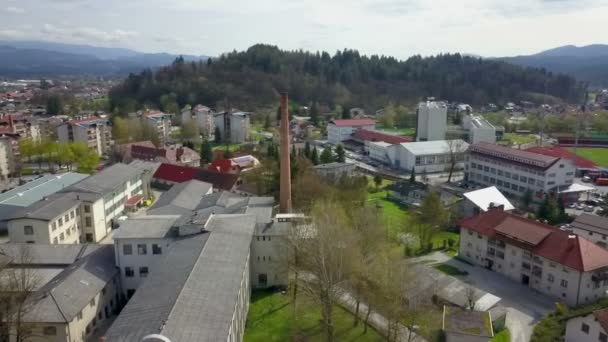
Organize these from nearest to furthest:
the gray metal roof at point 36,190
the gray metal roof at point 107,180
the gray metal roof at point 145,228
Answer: the gray metal roof at point 145,228, the gray metal roof at point 107,180, the gray metal roof at point 36,190

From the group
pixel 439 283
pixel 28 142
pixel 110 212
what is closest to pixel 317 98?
pixel 28 142

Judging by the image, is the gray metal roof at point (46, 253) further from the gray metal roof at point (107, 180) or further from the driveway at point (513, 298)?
the driveway at point (513, 298)

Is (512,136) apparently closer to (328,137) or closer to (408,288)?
(328,137)

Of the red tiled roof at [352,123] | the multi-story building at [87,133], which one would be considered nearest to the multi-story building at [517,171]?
the red tiled roof at [352,123]

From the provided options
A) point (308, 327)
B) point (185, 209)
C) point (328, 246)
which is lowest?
point (308, 327)

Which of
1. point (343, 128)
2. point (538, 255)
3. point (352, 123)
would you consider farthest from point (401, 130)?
point (538, 255)

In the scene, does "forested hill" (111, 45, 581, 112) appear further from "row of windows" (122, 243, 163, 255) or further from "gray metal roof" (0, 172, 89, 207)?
"row of windows" (122, 243, 163, 255)

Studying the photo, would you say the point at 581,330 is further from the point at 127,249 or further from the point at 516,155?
the point at 516,155
